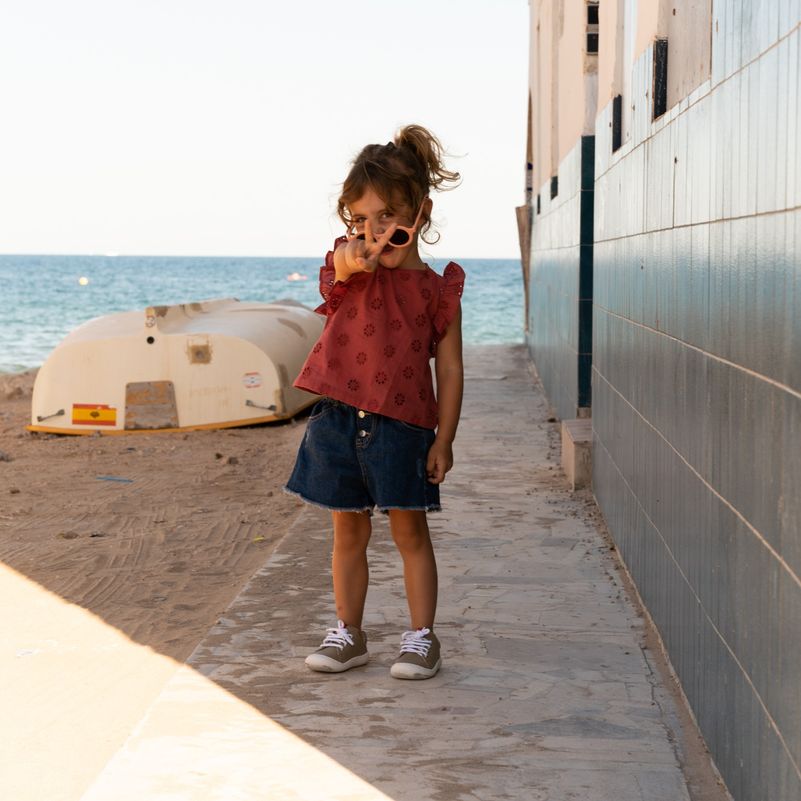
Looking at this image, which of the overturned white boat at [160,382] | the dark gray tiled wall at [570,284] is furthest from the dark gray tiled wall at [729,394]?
the overturned white boat at [160,382]

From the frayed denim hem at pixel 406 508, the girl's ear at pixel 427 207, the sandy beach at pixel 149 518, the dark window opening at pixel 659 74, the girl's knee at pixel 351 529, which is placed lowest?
the sandy beach at pixel 149 518

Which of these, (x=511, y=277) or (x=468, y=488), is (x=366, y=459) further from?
(x=511, y=277)

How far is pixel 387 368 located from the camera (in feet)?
12.4

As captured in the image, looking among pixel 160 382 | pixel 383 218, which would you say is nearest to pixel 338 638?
pixel 383 218

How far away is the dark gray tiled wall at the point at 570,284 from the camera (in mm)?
8070

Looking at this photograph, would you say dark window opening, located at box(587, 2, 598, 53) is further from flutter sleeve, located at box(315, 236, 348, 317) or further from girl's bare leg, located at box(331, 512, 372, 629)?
girl's bare leg, located at box(331, 512, 372, 629)

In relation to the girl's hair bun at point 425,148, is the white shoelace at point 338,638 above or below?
below

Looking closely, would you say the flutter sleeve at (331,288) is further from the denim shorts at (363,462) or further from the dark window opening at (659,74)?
the dark window opening at (659,74)

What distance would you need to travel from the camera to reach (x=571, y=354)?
8.93m

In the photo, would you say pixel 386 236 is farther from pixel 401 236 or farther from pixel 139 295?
pixel 139 295

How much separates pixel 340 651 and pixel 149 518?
3.51 m

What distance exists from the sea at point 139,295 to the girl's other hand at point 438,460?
5.29m

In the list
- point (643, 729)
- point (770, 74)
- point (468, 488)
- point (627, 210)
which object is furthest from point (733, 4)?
point (468, 488)

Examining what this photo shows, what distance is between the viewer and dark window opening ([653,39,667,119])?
4453 mm
